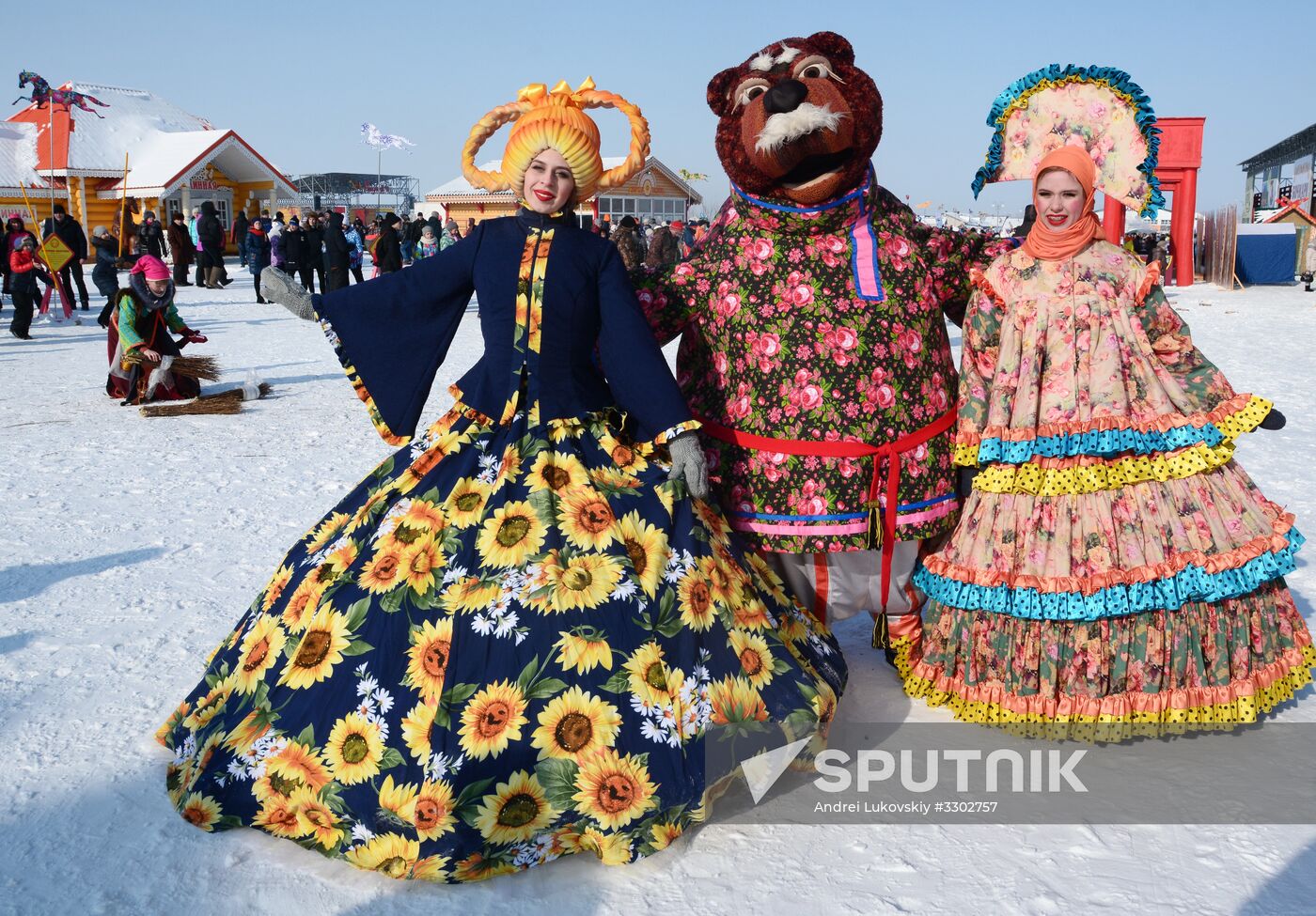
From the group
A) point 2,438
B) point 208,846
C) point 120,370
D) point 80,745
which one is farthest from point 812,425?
point 120,370

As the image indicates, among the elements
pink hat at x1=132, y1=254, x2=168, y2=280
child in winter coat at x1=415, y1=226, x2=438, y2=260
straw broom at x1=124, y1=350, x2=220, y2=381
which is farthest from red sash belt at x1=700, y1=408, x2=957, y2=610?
child in winter coat at x1=415, y1=226, x2=438, y2=260

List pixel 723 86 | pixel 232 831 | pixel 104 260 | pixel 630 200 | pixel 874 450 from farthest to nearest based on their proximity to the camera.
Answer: pixel 630 200, pixel 104 260, pixel 723 86, pixel 874 450, pixel 232 831

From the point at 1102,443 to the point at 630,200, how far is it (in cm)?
3537

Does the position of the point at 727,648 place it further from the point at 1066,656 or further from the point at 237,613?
the point at 237,613

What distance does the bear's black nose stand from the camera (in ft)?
8.77

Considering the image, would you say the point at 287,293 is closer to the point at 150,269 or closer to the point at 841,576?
the point at 841,576

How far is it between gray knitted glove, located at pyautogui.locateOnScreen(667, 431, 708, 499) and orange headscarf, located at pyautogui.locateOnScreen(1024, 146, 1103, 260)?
1.11 metres

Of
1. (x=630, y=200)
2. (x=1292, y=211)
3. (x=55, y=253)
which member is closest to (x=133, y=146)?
(x=630, y=200)

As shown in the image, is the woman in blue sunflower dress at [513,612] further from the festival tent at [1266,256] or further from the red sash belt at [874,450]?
the festival tent at [1266,256]

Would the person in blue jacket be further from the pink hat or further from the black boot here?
Answer: the black boot

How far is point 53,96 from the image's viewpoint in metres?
26.5

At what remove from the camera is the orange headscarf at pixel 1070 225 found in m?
2.81

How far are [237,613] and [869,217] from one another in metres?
2.59

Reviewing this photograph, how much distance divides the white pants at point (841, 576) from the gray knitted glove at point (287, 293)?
1.39m
